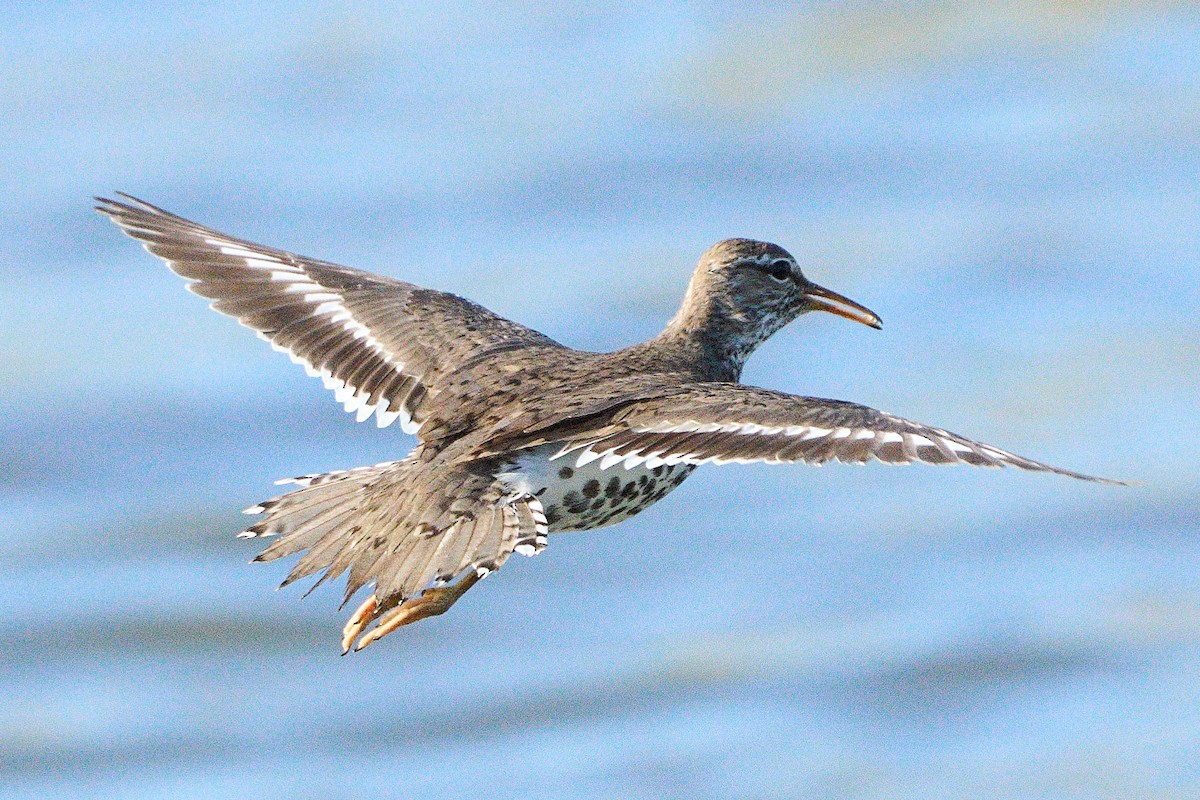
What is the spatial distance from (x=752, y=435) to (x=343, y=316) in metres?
2.85

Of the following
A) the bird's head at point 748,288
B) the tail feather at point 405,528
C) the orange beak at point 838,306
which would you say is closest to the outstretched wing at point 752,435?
the tail feather at point 405,528

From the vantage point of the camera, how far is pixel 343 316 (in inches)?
409

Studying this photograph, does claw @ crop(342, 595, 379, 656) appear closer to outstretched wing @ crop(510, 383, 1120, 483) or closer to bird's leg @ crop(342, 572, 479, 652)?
bird's leg @ crop(342, 572, 479, 652)

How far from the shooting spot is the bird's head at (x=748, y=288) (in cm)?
1062

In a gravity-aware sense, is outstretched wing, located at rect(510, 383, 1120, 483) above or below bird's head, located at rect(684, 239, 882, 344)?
below

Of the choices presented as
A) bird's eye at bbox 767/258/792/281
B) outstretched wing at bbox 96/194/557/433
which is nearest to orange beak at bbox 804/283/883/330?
bird's eye at bbox 767/258/792/281

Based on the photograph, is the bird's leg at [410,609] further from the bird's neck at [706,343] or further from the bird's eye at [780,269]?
the bird's eye at [780,269]

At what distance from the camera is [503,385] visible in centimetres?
937

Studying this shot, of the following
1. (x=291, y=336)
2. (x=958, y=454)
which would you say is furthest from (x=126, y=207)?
(x=958, y=454)

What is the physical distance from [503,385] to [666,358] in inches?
40.7

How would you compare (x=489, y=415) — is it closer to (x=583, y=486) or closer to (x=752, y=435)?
(x=583, y=486)

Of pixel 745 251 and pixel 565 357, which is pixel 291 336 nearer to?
pixel 565 357

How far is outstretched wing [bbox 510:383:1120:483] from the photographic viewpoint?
8109mm

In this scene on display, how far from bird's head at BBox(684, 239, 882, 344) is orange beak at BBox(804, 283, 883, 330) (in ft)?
0.26
